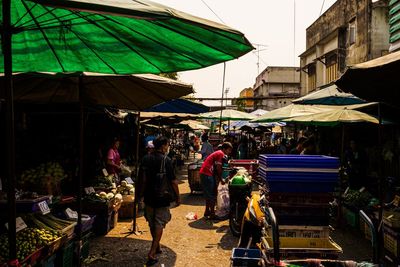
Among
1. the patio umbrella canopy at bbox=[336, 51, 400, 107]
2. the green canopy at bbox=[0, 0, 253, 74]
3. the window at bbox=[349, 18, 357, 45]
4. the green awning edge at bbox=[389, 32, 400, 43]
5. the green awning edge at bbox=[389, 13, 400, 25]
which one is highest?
the window at bbox=[349, 18, 357, 45]

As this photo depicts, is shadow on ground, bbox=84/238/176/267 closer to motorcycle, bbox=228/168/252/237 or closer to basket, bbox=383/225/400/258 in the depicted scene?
motorcycle, bbox=228/168/252/237

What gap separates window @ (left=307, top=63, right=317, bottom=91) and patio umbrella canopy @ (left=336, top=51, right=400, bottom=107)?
20.5 metres

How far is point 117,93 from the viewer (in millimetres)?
7125

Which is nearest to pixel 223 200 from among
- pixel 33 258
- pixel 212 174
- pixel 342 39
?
pixel 212 174

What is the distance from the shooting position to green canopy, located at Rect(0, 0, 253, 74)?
2248 millimetres

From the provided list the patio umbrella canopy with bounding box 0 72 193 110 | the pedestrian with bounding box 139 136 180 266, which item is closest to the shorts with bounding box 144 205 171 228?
the pedestrian with bounding box 139 136 180 266

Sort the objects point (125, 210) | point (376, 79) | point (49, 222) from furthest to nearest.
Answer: point (125, 210)
point (49, 222)
point (376, 79)

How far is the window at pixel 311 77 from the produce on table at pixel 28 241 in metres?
22.1

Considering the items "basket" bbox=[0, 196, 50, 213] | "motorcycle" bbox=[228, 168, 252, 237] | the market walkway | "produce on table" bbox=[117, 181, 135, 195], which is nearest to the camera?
"basket" bbox=[0, 196, 50, 213]

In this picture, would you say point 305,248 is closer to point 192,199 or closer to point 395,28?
point 395,28

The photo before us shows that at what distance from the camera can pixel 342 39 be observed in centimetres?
1889

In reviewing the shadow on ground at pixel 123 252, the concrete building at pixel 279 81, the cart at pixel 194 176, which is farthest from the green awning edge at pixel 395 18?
the concrete building at pixel 279 81

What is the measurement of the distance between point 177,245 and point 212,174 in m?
2.38

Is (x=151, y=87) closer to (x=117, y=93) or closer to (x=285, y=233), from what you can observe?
(x=117, y=93)
